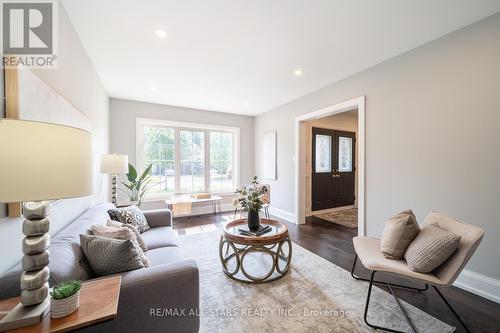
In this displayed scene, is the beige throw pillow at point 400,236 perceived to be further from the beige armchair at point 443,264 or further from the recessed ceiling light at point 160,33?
the recessed ceiling light at point 160,33

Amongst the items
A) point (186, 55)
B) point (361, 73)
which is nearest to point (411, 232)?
point (361, 73)

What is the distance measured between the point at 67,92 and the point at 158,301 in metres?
1.94

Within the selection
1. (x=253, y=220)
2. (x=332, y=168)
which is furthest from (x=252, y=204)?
(x=332, y=168)

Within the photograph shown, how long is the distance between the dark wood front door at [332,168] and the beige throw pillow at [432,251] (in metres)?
3.46

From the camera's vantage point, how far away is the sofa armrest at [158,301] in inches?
46.7

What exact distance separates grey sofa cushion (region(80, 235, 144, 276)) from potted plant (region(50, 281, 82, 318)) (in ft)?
1.34

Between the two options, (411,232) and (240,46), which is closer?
(411,232)

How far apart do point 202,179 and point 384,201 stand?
385 centimetres

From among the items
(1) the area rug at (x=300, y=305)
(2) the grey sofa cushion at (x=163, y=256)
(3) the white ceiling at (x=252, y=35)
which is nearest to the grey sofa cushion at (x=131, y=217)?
(2) the grey sofa cushion at (x=163, y=256)

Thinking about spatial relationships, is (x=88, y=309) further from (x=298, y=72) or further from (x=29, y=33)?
(x=298, y=72)

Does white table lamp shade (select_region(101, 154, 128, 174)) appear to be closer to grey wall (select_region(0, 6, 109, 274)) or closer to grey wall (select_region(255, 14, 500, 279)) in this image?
grey wall (select_region(0, 6, 109, 274))

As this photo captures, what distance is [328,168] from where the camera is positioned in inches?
211

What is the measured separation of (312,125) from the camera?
4988 mm

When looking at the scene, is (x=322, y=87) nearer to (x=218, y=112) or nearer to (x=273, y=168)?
(x=273, y=168)
